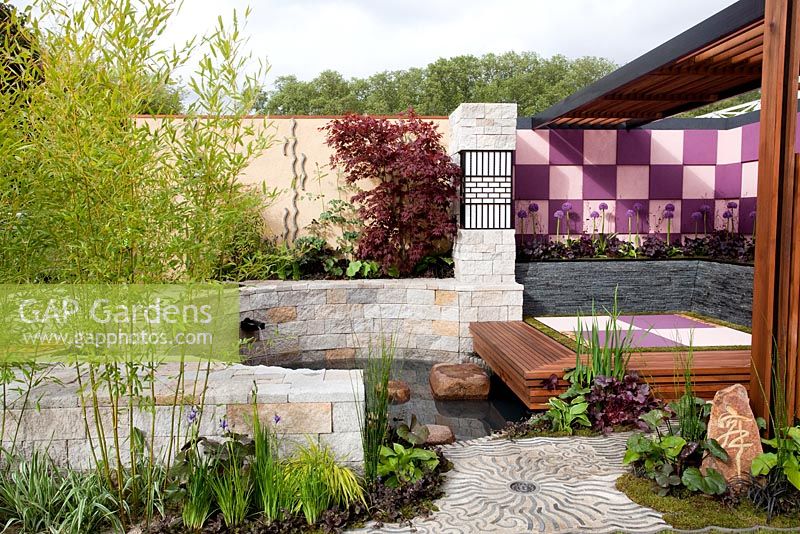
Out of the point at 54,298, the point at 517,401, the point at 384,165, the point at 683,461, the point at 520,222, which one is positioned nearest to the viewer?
the point at 54,298

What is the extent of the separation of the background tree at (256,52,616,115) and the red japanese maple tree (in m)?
21.9

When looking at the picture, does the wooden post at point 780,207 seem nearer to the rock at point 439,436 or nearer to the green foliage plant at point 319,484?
the rock at point 439,436

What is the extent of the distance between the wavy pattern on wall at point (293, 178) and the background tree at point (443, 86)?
21489 millimetres

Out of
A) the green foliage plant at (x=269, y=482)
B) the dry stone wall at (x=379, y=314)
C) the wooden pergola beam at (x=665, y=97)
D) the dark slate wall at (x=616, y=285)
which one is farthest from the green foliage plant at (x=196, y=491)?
the wooden pergola beam at (x=665, y=97)

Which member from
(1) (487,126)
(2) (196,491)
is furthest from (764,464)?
(1) (487,126)

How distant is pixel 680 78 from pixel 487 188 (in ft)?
6.67

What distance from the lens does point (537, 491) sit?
3084mm

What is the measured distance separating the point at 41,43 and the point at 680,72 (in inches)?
188

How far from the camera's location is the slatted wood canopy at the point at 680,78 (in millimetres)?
4340


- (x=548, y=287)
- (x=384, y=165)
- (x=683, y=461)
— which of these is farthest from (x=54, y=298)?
(x=548, y=287)

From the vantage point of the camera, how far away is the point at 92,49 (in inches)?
99.8

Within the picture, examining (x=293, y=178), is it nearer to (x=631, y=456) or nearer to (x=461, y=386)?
(x=461, y=386)

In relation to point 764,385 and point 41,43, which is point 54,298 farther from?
point 764,385

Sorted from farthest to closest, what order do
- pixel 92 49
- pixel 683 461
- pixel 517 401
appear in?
pixel 517 401, pixel 683 461, pixel 92 49
